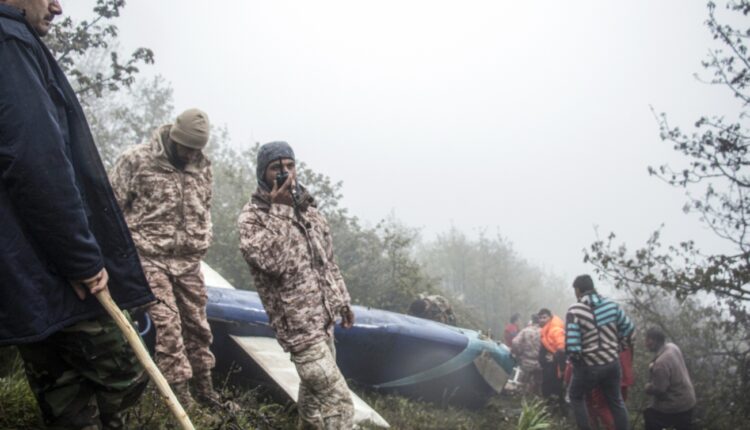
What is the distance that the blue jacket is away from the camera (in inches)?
65.9

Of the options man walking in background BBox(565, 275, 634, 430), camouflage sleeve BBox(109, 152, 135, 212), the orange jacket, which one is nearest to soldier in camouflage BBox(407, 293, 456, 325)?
the orange jacket

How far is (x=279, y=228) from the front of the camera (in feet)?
11.5

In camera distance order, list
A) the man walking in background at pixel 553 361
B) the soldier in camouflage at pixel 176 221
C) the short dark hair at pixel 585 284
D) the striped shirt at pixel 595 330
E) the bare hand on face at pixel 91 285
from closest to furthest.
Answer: the bare hand on face at pixel 91 285 < the soldier in camouflage at pixel 176 221 < the striped shirt at pixel 595 330 < the short dark hair at pixel 585 284 < the man walking in background at pixel 553 361

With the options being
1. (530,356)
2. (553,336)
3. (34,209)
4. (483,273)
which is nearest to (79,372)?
(34,209)

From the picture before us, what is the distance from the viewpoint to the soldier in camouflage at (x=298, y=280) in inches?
130

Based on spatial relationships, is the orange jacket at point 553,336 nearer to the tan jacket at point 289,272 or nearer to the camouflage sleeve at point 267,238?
the tan jacket at point 289,272

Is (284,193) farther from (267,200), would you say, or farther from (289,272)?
(289,272)

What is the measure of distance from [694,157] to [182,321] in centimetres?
637

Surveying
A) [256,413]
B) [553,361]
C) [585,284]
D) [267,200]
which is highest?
[585,284]

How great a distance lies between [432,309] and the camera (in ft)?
35.4

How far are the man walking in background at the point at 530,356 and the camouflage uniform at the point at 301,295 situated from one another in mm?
8510

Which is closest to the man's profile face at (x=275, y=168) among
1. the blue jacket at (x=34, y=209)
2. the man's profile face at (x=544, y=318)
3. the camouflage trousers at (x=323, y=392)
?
the camouflage trousers at (x=323, y=392)

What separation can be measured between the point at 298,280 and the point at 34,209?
1922 millimetres

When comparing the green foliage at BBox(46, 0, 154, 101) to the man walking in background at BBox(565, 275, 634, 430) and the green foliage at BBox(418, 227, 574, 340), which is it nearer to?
the man walking in background at BBox(565, 275, 634, 430)
